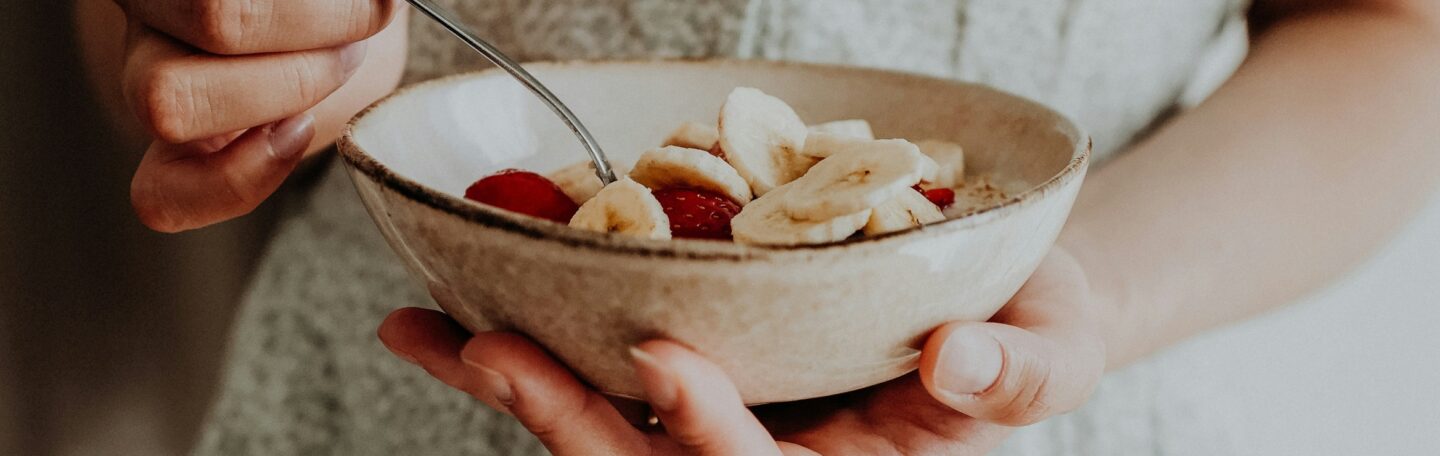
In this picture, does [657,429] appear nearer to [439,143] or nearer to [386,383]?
[439,143]

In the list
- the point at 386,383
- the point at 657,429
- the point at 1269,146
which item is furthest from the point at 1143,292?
the point at 386,383

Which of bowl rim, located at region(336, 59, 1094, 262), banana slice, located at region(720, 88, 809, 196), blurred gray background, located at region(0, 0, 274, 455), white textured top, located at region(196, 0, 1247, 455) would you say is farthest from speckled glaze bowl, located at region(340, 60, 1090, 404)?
blurred gray background, located at region(0, 0, 274, 455)

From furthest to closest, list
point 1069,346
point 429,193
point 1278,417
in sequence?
point 1278,417 < point 1069,346 < point 429,193

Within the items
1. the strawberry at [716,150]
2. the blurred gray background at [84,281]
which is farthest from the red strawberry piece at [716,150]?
the blurred gray background at [84,281]

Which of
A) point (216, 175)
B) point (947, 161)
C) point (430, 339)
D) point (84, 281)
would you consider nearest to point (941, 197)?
point (947, 161)

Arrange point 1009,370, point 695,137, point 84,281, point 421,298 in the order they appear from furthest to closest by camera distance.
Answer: point 84,281
point 421,298
point 695,137
point 1009,370

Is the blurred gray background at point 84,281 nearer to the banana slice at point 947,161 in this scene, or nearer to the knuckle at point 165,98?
the knuckle at point 165,98

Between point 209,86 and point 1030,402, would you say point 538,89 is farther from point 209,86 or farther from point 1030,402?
point 1030,402
